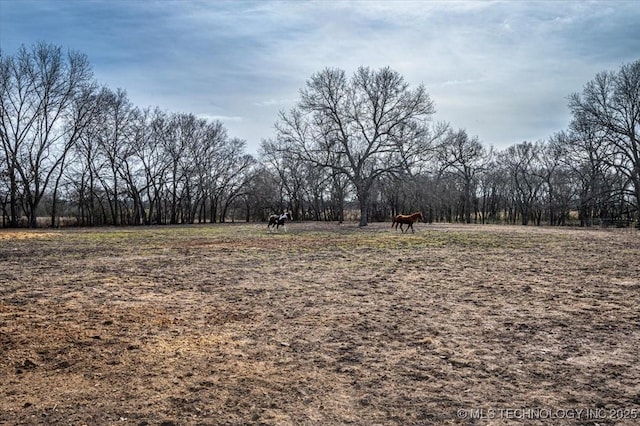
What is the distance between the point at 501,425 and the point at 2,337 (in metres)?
5.10

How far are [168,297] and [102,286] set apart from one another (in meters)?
1.72

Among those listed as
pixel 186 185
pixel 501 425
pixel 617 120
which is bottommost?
pixel 501 425

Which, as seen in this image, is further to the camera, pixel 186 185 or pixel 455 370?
pixel 186 185

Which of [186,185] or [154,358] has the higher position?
[186,185]

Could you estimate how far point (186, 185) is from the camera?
5516 centimetres

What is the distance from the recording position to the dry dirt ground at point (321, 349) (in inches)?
131

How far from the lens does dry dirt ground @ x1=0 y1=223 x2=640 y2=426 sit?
3330 millimetres

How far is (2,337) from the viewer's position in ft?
16.3

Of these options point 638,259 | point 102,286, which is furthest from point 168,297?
point 638,259

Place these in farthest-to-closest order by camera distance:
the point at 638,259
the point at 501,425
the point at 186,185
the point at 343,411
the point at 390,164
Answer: the point at 186,185
the point at 390,164
the point at 638,259
the point at 343,411
the point at 501,425

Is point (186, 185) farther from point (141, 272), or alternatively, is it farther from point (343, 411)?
point (343, 411)

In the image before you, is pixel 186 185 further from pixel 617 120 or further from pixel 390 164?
pixel 617 120

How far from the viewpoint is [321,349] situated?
15.4ft

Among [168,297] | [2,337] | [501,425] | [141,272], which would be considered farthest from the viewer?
[141,272]
